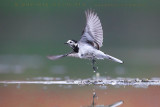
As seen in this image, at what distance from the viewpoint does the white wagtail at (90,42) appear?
5703 millimetres

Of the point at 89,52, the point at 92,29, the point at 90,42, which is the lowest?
the point at 89,52

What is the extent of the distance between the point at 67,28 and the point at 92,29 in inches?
213

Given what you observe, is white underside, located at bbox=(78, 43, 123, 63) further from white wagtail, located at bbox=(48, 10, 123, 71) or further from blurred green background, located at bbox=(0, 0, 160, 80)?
blurred green background, located at bbox=(0, 0, 160, 80)

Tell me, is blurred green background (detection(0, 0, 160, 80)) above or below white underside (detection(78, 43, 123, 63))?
above

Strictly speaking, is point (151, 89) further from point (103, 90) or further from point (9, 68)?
point (9, 68)

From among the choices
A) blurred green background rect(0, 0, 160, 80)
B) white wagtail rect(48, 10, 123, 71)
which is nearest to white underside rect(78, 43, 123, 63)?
white wagtail rect(48, 10, 123, 71)

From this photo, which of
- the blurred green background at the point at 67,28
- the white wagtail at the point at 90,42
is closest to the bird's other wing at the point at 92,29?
the white wagtail at the point at 90,42

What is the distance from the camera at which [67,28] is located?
11125 millimetres

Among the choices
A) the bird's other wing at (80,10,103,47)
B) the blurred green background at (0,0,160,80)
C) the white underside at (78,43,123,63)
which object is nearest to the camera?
the bird's other wing at (80,10,103,47)

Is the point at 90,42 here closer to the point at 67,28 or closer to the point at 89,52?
the point at 89,52

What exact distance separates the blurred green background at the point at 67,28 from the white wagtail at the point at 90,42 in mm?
2094

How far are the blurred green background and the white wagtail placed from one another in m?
2.09

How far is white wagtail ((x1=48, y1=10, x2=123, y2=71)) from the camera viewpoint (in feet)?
18.7

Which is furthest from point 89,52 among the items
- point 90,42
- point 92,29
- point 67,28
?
point 67,28
